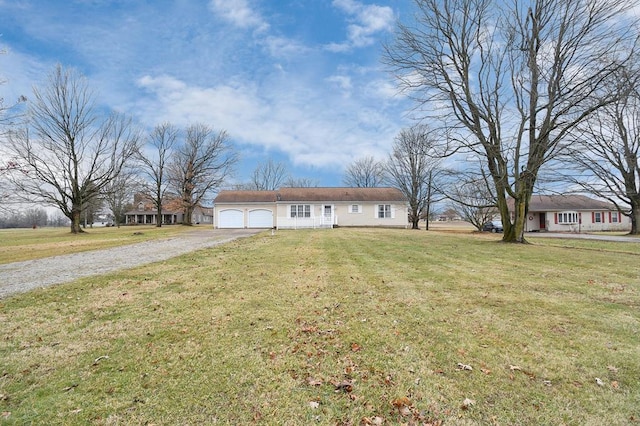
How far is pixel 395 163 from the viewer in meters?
39.8

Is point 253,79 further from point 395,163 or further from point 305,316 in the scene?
A: point 395,163

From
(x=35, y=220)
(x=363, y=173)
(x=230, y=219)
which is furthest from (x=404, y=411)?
(x=35, y=220)

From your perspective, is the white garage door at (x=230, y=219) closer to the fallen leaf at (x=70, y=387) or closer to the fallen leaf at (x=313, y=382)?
the fallen leaf at (x=70, y=387)

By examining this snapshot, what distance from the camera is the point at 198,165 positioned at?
137 ft

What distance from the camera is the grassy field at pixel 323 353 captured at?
2539 millimetres

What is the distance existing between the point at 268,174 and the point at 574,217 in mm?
47292

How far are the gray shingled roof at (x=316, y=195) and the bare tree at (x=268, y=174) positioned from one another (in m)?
24.7

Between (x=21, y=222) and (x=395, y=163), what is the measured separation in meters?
87.8

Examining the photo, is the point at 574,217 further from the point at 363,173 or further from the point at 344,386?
the point at 344,386

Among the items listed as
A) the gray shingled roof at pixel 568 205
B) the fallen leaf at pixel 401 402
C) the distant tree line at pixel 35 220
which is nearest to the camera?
the fallen leaf at pixel 401 402

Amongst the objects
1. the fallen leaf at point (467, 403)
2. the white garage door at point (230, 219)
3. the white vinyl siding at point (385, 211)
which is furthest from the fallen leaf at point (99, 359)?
the white vinyl siding at point (385, 211)

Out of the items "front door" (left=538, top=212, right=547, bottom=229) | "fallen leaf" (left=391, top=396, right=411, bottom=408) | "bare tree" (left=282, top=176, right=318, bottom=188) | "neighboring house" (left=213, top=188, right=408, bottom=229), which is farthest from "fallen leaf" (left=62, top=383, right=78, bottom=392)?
"bare tree" (left=282, top=176, right=318, bottom=188)

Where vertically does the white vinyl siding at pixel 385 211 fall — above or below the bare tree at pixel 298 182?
below

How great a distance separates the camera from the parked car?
34787 millimetres
